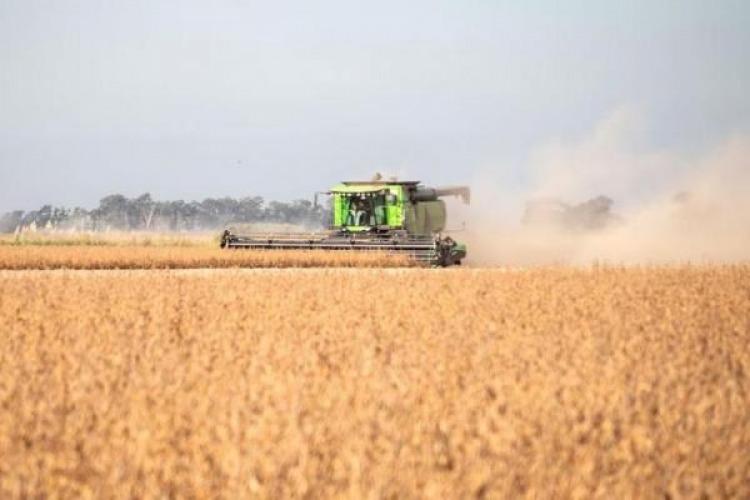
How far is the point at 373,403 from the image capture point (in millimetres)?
5012

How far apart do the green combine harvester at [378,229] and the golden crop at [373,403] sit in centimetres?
1739

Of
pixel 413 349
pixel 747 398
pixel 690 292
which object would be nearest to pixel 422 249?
pixel 690 292

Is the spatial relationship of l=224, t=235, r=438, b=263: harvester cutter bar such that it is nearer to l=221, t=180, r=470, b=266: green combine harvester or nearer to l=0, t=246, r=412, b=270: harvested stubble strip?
l=221, t=180, r=470, b=266: green combine harvester

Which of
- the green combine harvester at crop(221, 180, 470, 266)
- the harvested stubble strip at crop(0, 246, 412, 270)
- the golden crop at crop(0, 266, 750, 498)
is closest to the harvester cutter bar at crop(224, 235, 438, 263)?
the green combine harvester at crop(221, 180, 470, 266)

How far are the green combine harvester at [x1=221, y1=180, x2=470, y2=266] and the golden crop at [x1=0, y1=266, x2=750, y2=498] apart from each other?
17.4m

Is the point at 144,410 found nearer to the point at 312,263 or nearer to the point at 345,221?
the point at 312,263

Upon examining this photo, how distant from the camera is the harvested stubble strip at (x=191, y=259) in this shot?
86.8 ft

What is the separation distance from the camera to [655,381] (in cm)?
605

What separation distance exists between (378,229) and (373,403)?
82.5ft

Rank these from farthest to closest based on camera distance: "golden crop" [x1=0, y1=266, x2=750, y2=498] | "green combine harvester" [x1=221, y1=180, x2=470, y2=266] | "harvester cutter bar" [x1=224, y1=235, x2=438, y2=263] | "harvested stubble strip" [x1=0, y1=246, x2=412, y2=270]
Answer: "green combine harvester" [x1=221, y1=180, x2=470, y2=266], "harvester cutter bar" [x1=224, y1=235, x2=438, y2=263], "harvested stubble strip" [x1=0, y1=246, x2=412, y2=270], "golden crop" [x1=0, y1=266, x2=750, y2=498]

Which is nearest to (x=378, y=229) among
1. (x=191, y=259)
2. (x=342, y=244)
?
(x=342, y=244)

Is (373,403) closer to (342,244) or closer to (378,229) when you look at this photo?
(342,244)

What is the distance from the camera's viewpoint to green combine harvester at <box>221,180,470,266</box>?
2819cm

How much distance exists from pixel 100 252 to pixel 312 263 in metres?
5.61
